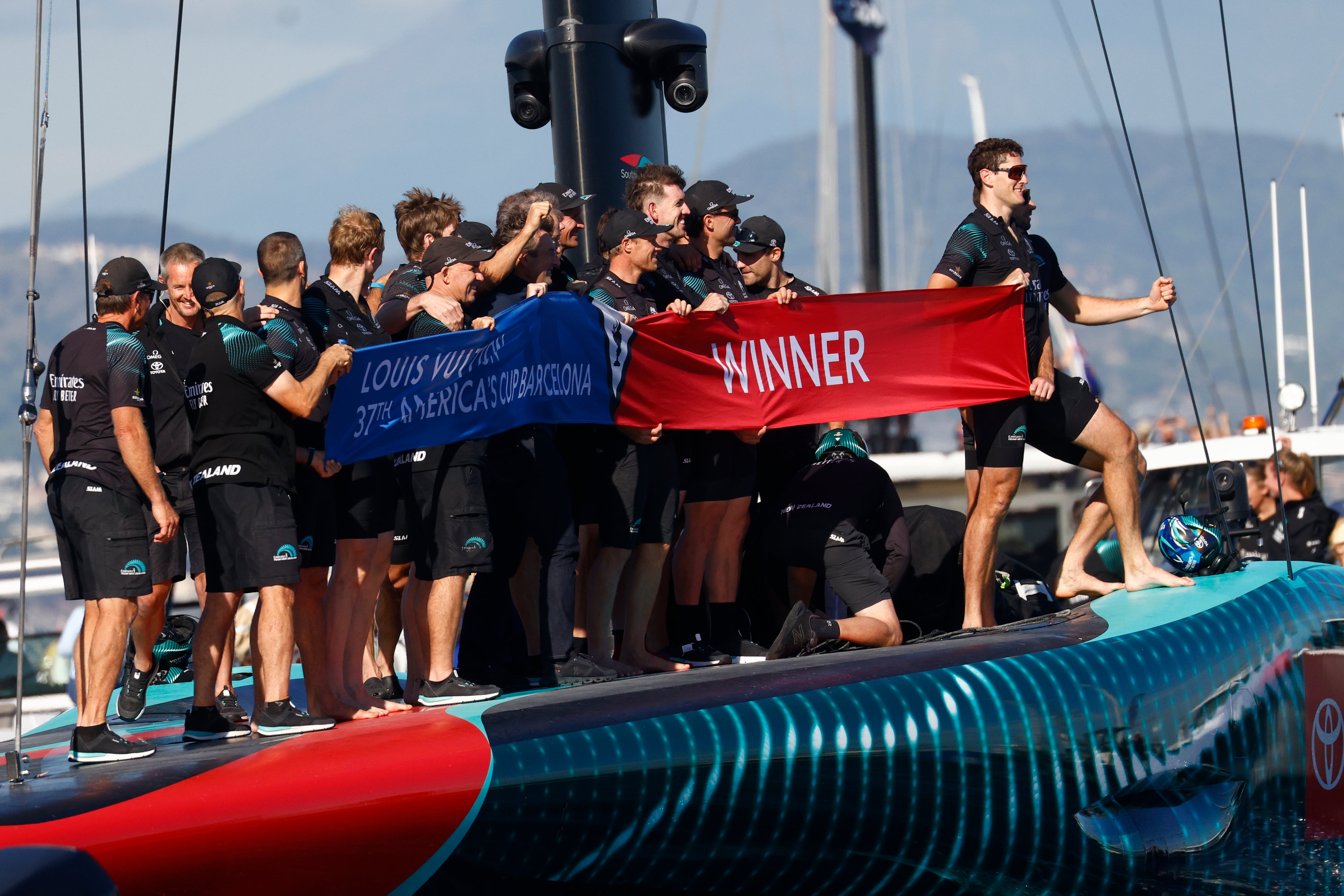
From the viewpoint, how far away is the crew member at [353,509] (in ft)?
16.8

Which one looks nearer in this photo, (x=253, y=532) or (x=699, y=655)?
(x=253, y=532)

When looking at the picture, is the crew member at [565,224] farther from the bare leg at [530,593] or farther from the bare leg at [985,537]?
the bare leg at [985,537]

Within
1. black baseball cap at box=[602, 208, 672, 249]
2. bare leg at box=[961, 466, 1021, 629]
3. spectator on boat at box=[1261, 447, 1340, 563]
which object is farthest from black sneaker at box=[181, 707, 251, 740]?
spectator on boat at box=[1261, 447, 1340, 563]

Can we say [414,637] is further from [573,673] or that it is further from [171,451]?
[171,451]

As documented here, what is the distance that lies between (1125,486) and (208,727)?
12.4 ft

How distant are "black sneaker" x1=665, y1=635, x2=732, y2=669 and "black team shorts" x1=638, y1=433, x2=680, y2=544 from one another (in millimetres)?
528

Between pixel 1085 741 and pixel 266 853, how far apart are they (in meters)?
2.65

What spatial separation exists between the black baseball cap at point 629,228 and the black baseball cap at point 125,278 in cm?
189

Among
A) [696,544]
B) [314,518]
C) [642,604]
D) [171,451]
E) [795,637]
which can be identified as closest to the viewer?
[314,518]

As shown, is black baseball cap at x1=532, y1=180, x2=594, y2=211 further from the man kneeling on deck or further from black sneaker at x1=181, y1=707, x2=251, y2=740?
black sneaker at x1=181, y1=707, x2=251, y2=740

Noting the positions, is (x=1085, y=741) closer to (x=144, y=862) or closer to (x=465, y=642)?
(x=465, y=642)

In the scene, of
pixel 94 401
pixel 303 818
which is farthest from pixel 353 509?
pixel 303 818

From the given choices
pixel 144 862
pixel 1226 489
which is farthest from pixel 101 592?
pixel 1226 489

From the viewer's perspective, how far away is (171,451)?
5.88 meters
